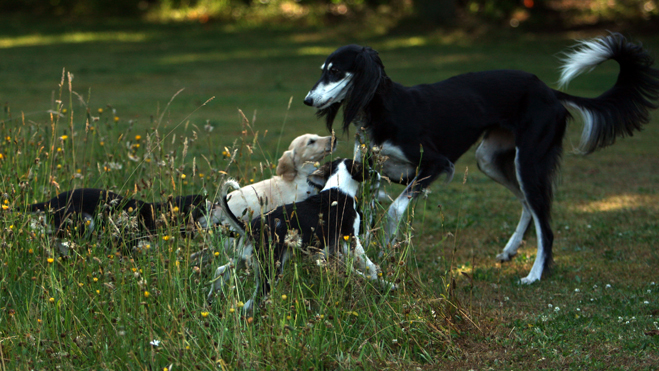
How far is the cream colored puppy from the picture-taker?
210 inches

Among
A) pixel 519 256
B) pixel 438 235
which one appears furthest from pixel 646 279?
pixel 438 235

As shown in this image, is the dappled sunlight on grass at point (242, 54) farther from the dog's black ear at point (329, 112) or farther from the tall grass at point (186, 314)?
the tall grass at point (186, 314)

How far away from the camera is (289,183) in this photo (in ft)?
18.4

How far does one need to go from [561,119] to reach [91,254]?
364 cm

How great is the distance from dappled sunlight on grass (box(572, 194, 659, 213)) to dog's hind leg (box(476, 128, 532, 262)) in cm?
165

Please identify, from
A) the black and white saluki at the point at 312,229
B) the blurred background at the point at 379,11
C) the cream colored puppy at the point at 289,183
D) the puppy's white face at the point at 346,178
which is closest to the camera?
the black and white saluki at the point at 312,229

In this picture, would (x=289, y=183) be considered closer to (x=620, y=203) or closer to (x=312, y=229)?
(x=312, y=229)

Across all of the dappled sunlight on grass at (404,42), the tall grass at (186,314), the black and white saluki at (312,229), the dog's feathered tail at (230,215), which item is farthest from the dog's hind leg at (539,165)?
the dappled sunlight on grass at (404,42)

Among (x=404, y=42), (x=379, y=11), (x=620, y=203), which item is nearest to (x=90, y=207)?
(x=620, y=203)

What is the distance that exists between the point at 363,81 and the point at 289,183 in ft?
3.85

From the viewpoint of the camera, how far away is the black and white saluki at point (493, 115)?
16.2 ft

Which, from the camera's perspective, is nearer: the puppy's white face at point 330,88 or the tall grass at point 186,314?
the tall grass at point 186,314

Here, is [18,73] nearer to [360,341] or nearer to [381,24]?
[381,24]

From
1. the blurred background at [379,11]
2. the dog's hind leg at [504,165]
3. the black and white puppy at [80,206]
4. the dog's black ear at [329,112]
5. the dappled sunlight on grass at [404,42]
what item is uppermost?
the dog's black ear at [329,112]
